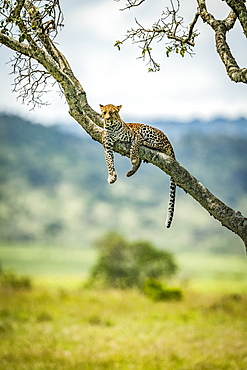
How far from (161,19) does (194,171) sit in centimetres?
12772

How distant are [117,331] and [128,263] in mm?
14510

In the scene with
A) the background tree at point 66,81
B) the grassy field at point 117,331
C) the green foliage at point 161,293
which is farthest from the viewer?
the green foliage at point 161,293

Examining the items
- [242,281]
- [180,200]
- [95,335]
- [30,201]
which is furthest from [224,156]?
[95,335]

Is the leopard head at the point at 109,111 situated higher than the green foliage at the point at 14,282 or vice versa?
the leopard head at the point at 109,111

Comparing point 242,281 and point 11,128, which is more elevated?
point 11,128

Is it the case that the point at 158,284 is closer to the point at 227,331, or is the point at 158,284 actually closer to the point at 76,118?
the point at 227,331

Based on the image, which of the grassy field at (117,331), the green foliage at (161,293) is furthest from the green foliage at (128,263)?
the green foliage at (161,293)

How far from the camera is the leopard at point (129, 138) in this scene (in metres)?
7.09

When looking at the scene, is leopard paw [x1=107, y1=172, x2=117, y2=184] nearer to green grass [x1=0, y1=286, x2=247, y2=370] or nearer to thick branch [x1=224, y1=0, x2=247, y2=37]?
thick branch [x1=224, y1=0, x2=247, y2=37]

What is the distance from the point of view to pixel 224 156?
139 meters

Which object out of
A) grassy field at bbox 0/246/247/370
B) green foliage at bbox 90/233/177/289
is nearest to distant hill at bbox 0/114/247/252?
green foliage at bbox 90/233/177/289

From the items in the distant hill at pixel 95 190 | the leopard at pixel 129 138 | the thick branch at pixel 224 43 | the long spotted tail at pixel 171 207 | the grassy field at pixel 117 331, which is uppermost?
the distant hill at pixel 95 190

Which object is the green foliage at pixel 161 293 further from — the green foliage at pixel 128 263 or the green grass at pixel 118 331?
the green foliage at pixel 128 263

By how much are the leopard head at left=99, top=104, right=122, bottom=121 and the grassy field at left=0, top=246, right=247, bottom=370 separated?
8.73m
